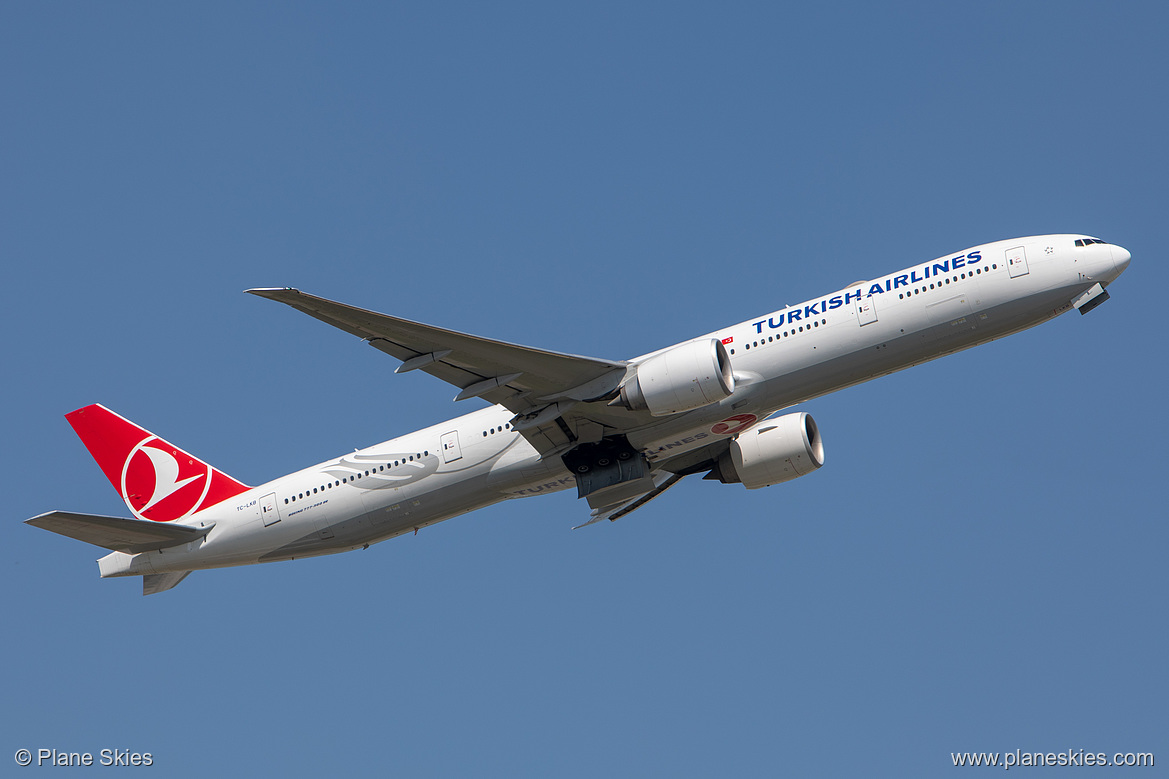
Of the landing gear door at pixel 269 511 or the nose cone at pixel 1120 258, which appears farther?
the landing gear door at pixel 269 511

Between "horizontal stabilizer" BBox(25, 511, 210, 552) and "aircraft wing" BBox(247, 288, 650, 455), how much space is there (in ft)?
33.3

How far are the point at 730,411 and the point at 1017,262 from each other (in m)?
8.30

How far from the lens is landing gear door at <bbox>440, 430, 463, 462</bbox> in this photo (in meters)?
33.2

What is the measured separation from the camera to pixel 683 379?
29812 mm

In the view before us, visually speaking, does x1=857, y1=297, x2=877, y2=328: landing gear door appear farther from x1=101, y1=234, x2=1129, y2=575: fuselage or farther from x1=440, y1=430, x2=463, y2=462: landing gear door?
x1=440, y1=430, x2=463, y2=462: landing gear door

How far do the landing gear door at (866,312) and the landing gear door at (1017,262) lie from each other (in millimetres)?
3584

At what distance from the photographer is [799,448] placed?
117 feet

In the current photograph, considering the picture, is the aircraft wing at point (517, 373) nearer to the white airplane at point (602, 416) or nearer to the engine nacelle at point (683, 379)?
the white airplane at point (602, 416)

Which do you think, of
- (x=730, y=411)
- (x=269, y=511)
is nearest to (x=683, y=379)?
(x=730, y=411)

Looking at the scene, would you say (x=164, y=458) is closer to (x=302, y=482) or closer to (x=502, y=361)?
(x=302, y=482)

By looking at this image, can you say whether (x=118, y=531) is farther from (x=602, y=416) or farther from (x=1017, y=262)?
(x=1017, y=262)

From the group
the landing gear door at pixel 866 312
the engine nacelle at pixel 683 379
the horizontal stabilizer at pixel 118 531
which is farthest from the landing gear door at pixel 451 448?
the landing gear door at pixel 866 312

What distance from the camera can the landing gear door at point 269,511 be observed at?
34.8 metres

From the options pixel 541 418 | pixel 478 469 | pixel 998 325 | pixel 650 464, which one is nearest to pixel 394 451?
pixel 478 469
